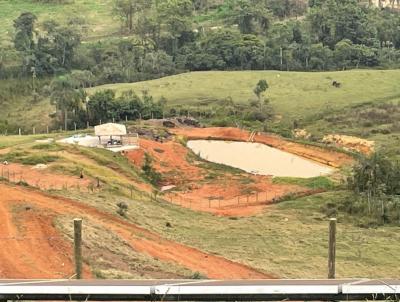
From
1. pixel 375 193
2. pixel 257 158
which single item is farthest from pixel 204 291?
pixel 257 158

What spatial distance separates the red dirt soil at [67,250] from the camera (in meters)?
14.4

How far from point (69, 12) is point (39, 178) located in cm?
6788

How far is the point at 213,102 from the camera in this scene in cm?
5588

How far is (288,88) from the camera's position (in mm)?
59406

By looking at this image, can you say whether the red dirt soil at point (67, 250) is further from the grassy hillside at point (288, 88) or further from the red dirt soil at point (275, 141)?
the grassy hillside at point (288, 88)

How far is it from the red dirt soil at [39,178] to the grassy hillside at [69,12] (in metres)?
56.2

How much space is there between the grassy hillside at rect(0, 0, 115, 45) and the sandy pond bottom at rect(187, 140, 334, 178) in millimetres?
45576

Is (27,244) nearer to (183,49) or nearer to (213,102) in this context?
(213,102)

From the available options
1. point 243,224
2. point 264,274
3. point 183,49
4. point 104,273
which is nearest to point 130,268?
point 104,273

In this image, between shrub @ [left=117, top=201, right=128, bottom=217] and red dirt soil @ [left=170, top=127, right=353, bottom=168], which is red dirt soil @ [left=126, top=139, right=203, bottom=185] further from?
shrub @ [left=117, top=201, right=128, bottom=217]

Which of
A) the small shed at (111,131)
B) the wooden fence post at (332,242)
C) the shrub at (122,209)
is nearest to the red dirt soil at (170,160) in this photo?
the small shed at (111,131)

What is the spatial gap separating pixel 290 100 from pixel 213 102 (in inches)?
253

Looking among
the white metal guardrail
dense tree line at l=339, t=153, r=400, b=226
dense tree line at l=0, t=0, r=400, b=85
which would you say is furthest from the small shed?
the white metal guardrail

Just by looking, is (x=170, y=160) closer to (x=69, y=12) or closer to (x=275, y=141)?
(x=275, y=141)
